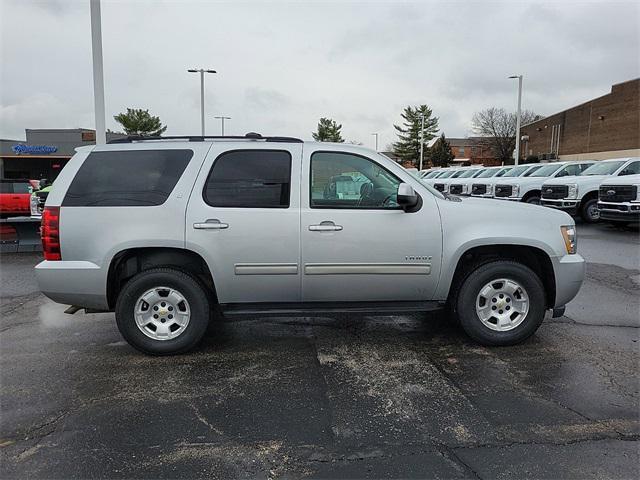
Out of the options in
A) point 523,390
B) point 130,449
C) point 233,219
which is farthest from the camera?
point 233,219

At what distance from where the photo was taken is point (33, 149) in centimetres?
4828

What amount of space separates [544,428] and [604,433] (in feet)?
1.22

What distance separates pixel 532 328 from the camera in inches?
188

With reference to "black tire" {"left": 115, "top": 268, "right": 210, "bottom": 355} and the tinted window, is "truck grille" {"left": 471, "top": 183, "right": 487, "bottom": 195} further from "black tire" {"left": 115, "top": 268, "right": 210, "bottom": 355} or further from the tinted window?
"black tire" {"left": 115, "top": 268, "right": 210, "bottom": 355}

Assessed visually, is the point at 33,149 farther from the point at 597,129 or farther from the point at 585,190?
the point at 597,129

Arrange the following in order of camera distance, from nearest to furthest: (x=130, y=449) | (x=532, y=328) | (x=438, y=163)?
(x=130, y=449)
(x=532, y=328)
(x=438, y=163)

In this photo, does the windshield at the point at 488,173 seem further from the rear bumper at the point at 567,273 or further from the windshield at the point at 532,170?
the rear bumper at the point at 567,273

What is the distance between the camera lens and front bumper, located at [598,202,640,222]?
42.5 ft

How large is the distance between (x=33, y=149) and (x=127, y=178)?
51.7 metres

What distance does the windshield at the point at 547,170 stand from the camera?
745 inches

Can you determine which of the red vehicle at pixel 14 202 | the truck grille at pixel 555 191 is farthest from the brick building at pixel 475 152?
the red vehicle at pixel 14 202

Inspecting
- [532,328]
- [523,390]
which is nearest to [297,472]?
[523,390]

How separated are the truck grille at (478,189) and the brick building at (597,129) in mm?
26219

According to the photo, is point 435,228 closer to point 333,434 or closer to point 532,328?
point 532,328
